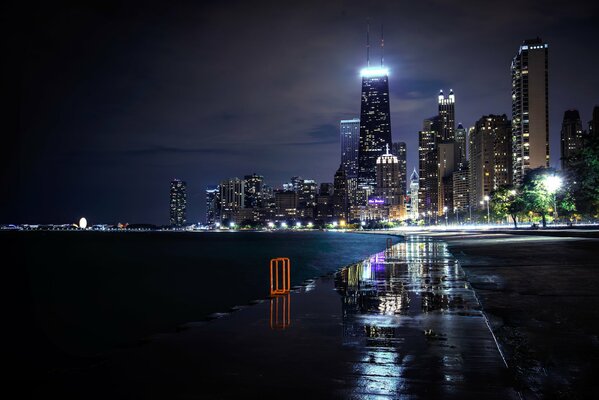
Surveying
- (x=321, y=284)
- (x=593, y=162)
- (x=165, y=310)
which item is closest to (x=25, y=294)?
(x=165, y=310)

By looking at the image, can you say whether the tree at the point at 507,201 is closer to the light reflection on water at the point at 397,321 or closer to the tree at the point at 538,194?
the tree at the point at 538,194

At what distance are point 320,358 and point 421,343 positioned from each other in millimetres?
1945

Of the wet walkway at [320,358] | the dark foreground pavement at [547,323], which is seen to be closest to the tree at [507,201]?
the dark foreground pavement at [547,323]

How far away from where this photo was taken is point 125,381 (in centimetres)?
688

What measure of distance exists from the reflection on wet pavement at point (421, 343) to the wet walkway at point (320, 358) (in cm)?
2

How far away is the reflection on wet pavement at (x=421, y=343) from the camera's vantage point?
6340 millimetres

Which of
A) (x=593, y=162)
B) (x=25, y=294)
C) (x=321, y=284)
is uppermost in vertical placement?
(x=593, y=162)

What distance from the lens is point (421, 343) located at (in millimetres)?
8734

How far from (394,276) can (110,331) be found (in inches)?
467

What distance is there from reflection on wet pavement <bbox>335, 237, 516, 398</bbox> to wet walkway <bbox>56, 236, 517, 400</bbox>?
16 mm

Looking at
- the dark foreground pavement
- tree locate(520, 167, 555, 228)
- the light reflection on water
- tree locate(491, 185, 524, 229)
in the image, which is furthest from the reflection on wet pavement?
tree locate(491, 185, 524, 229)

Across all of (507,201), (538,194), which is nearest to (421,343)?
(538,194)

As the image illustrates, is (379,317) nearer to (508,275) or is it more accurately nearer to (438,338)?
(438,338)

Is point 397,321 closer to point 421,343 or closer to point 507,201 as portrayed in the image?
point 421,343
